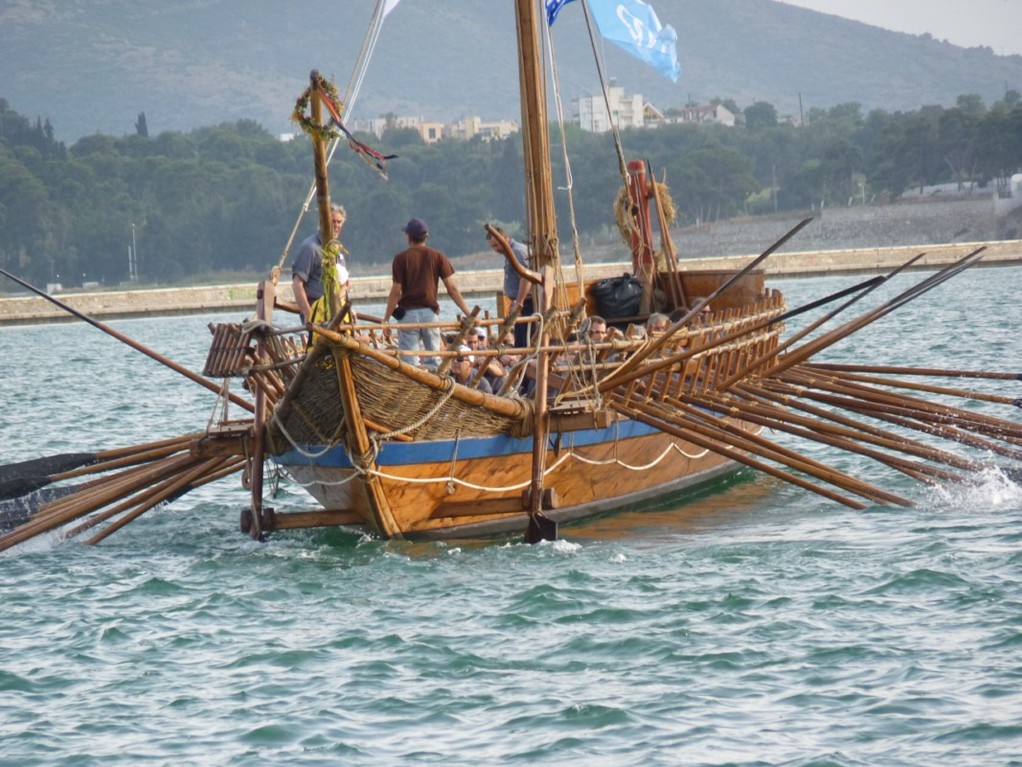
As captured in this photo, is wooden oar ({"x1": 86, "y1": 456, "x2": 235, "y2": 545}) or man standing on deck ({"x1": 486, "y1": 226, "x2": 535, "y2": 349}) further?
man standing on deck ({"x1": 486, "y1": 226, "x2": 535, "y2": 349})

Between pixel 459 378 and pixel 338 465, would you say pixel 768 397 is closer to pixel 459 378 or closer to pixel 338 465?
pixel 459 378

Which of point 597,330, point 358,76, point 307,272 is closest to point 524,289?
point 597,330

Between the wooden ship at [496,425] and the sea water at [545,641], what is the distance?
1.21ft

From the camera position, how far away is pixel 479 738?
30.7 feet

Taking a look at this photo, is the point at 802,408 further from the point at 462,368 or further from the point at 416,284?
the point at 416,284

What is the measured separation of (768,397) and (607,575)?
3872 mm

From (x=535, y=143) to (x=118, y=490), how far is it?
476 centimetres

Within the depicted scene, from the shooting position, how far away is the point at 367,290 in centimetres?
7556

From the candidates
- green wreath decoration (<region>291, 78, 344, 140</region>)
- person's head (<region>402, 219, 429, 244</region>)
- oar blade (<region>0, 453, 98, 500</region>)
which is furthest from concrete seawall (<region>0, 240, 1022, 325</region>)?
green wreath decoration (<region>291, 78, 344, 140</region>)

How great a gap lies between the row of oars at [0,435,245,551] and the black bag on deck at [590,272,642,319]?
6.48 metres

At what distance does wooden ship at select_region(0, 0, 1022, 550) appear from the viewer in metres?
Answer: 13.1

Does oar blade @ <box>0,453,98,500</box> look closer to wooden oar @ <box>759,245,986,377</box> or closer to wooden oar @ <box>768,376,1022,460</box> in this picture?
wooden oar @ <box>759,245,986,377</box>

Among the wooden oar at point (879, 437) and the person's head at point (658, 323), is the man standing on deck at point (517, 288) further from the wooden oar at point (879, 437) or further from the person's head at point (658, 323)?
the wooden oar at point (879, 437)

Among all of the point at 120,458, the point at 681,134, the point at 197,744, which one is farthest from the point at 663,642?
the point at 681,134
